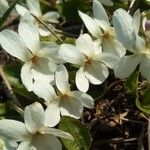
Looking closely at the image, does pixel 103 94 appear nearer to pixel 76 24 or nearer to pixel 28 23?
pixel 28 23

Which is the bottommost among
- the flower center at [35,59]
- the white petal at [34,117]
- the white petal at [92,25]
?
the white petal at [34,117]

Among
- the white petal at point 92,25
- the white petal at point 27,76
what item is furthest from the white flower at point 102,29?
the white petal at point 27,76

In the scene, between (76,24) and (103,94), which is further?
(76,24)

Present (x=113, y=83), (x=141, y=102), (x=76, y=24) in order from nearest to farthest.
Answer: (x=141, y=102) → (x=113, y=83) → (x=76, y=24)

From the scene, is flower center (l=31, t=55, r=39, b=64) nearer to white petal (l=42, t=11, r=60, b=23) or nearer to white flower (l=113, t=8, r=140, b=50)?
white flower (l=113, t=8, r=140, b=50)

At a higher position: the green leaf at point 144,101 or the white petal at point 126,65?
the white petal at point 126,65

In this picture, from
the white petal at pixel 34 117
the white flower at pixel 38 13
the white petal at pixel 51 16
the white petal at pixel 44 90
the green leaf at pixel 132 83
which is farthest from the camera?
the white petal at pixel 51 16

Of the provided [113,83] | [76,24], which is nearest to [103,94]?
[113,83]

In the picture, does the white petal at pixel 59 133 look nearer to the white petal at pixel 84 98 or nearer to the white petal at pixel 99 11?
the white petal at pixel 84 98
